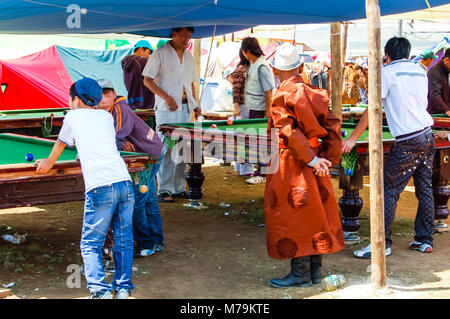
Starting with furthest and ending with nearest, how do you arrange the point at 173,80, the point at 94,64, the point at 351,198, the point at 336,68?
the point at 94,64, the point at 173,80, the point at 336,68, the point at 351,198

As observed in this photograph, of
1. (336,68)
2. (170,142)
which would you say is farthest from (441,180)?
(170,142)

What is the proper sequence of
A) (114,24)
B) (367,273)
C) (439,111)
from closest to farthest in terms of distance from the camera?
(367,273) → (114,24) → (439,111)

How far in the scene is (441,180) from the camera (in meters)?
6.10

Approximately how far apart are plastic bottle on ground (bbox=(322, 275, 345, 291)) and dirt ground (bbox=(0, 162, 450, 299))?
49 mm

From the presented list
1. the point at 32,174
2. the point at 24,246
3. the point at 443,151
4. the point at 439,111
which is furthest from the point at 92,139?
the point at 439,111

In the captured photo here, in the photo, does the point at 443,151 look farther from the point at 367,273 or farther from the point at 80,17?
the point at 80,17

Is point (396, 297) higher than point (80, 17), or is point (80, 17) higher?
point (80, 17)

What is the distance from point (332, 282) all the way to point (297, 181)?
774 millimetres

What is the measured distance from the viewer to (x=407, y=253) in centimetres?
546

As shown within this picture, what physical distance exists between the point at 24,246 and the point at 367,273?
3.09m

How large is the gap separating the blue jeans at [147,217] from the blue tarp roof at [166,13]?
4.97 feet

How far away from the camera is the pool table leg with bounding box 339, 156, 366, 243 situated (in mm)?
5477

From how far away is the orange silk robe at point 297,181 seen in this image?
14.3 feet

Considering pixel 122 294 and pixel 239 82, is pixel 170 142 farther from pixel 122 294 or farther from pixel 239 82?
pixel 122 294
